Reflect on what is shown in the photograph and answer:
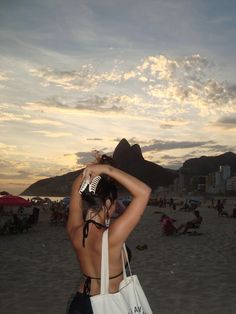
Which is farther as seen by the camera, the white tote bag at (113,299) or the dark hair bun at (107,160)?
the dark hair bun at (107,160)

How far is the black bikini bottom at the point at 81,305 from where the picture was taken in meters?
2.13

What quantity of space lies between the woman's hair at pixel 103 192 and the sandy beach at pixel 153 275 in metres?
4.70

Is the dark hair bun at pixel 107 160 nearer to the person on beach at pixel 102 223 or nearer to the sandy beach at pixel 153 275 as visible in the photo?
the person on beach at pixel 102 223

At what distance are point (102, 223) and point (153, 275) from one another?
739cm

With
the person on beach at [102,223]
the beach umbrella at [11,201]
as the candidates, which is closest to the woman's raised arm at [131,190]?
the person on beach at [102,223]

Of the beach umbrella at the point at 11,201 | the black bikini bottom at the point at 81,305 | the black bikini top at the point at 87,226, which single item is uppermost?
the black bikini top at the point at 87,226

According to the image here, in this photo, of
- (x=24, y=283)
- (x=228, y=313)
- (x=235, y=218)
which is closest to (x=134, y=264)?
(x=24, y=283)

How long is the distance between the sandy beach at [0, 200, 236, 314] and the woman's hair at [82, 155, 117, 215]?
470 cm

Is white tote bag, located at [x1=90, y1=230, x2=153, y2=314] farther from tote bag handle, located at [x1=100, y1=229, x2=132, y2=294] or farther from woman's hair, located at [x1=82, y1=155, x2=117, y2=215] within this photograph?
woman's hair, located at [x1=82, y1=155, x2=117, y2=215]

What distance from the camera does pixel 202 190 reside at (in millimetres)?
191250

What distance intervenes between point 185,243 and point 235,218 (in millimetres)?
16103

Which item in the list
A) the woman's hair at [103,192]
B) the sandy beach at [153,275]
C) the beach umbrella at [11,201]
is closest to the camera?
the woman's hair at [103,192]

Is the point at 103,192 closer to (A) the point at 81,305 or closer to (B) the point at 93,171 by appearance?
(B) the point at 93,171

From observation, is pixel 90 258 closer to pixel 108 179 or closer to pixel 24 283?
pixel 108 179
